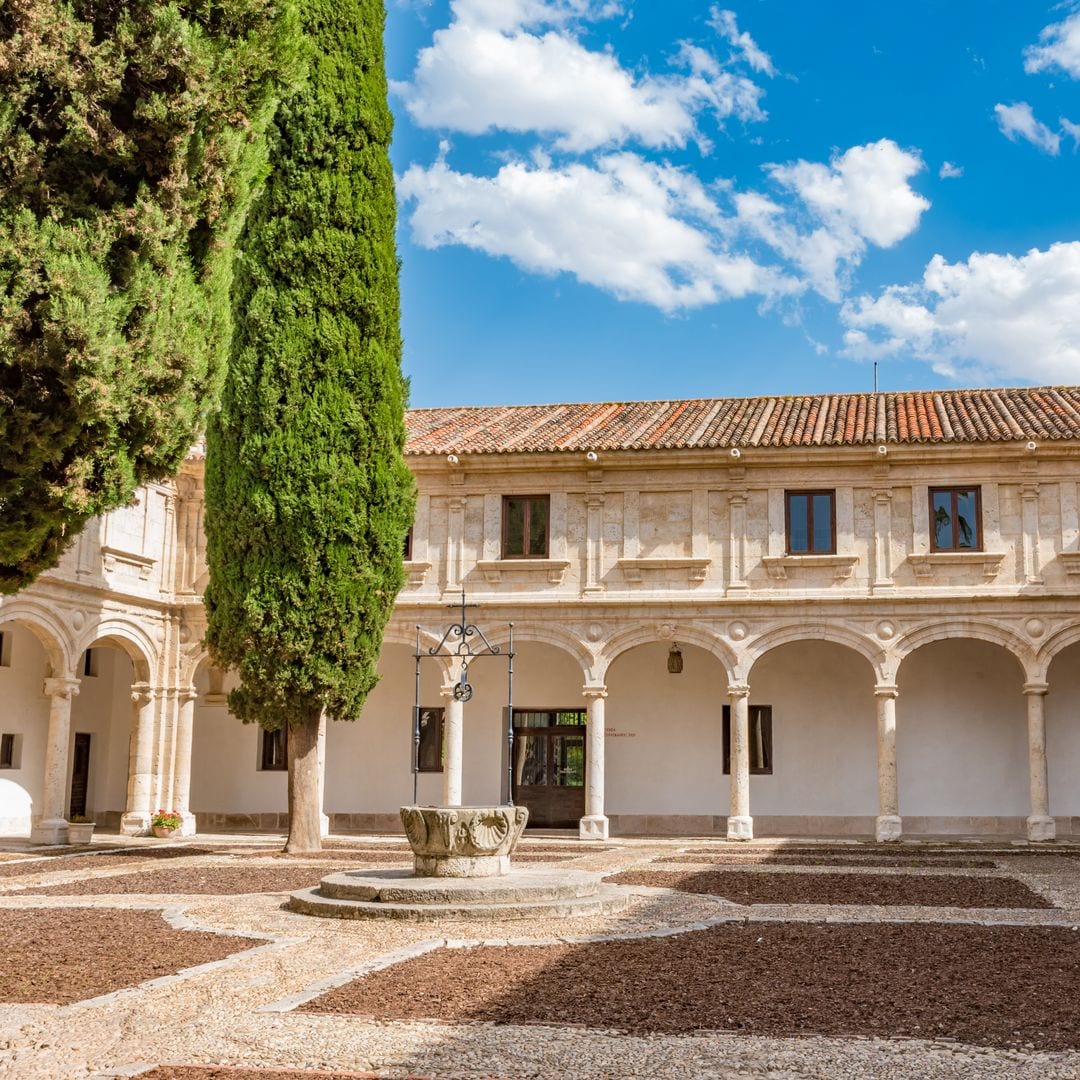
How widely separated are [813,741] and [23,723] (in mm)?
13374

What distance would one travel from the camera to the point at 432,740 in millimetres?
24625

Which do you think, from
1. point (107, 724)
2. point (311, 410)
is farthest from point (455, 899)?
point (107, 724)

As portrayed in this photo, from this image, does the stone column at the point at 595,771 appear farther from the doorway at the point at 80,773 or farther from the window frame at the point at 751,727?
the doorway at the point at 80,773

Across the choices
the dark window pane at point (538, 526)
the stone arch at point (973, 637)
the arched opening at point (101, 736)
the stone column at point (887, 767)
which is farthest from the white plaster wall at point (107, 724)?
the stone arch at point (973, 637)

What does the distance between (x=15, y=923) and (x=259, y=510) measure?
8304 millimetres

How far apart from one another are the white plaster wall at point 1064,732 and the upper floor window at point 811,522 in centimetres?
452

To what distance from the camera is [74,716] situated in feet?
79.0

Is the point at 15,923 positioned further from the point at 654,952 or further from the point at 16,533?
the point at 654,952

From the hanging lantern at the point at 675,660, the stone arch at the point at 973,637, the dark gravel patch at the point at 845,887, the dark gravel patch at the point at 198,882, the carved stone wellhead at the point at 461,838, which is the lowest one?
the dark gravel patch at the point at 198,882

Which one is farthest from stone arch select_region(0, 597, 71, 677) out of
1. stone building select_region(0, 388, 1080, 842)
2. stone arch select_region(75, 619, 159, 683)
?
stone arch select_region(75, 619, 159, 683)

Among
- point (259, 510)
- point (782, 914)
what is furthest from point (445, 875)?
point (259, 510)

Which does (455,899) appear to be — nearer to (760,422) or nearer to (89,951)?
(89,951)

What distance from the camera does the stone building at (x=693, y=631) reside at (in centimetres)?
2122

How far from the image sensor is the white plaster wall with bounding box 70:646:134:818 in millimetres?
24688
